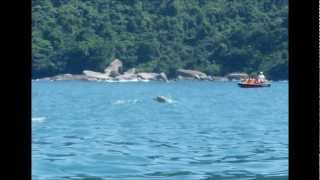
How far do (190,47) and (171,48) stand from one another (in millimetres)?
375

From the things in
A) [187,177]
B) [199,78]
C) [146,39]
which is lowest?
[187,177]

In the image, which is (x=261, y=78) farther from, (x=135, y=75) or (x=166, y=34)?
(x=135, y=75)

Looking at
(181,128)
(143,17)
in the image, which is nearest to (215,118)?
(181,128)

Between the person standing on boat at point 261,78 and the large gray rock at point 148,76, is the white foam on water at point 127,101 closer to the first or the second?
the large gray rock at point 148,76

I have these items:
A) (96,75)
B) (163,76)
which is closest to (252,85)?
(163,76)

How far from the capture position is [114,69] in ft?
33.2

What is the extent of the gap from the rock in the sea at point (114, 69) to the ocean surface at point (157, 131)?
0.56 meters

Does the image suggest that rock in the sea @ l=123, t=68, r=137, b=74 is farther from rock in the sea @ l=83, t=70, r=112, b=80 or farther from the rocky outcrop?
rock in the sea @ l=83, t=70, r=112, b=80

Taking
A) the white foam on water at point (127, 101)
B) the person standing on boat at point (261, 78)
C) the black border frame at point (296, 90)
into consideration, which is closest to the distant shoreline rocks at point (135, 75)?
the person standing on boat at point (261, 78)

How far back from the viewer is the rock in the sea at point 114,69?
10.1m

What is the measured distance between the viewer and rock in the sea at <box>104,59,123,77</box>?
10125 mm
